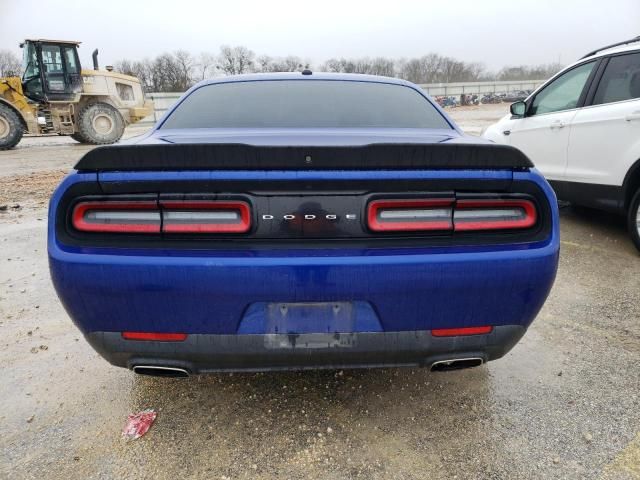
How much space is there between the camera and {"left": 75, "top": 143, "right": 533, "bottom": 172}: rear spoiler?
5.20 ft

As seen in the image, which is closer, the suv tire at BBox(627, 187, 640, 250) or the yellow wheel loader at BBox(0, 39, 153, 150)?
the suv tire at BBox(627, 187, 640, 250)

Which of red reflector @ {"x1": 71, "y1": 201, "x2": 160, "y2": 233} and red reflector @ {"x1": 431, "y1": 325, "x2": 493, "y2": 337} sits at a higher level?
red reflector @ {"x1": 71, "y1": 201, "x2": 160, "y2": 233}

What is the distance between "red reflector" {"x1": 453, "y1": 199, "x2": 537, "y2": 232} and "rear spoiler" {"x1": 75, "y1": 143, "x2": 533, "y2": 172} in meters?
0.15

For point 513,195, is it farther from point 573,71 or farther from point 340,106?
point 573,71

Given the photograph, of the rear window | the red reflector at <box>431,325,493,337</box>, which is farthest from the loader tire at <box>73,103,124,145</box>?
the red reflector at <box>431,325,493,337</box>

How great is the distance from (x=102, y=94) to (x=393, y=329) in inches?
680

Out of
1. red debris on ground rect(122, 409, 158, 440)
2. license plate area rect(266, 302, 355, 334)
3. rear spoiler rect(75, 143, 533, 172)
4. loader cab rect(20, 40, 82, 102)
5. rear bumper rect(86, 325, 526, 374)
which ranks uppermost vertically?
loader cab rect(20, 40, 82, 102)

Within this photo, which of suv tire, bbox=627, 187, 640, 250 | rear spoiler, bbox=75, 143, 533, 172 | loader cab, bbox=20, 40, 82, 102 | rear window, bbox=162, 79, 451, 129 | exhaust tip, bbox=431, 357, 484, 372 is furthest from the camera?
loader cab, bbox=20, 40, 82, 102

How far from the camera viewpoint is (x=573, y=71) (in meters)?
4.79

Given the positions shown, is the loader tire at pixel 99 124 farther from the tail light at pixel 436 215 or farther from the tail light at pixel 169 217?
the tail light at pixel 436 215

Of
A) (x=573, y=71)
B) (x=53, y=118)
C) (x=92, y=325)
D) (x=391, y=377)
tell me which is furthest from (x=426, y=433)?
(x=53, y=118)

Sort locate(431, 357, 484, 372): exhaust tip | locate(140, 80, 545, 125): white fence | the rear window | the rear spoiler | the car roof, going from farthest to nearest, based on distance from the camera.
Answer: locate(140, 80, 545, 125): white fence < the car roof < the rear window < locate(431, 357, 484, 372): exhaust tip < the rear spoiler

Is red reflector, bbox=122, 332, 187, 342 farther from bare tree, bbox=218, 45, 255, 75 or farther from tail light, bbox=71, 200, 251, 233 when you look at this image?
bare tree, bbox=218, 45, 255, 75

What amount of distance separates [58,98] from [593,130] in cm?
1613
